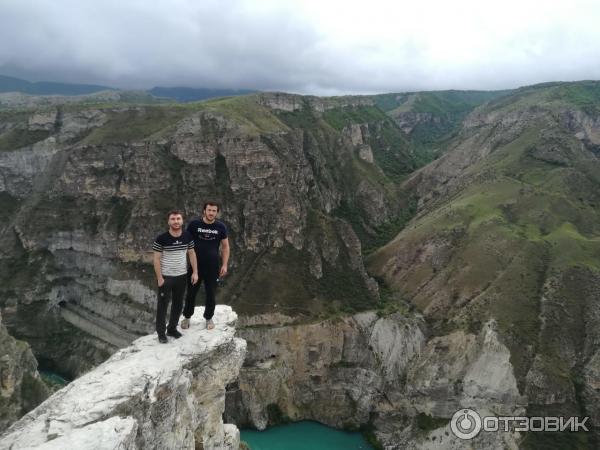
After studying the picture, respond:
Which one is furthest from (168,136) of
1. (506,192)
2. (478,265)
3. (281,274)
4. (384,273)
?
(506,192)

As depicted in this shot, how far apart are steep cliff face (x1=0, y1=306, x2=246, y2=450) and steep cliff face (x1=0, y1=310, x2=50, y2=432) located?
107ft

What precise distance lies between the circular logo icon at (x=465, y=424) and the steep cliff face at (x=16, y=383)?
45697 millimetres

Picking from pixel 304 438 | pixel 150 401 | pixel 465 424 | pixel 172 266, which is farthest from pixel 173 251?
pixel 304 438

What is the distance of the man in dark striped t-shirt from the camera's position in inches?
606

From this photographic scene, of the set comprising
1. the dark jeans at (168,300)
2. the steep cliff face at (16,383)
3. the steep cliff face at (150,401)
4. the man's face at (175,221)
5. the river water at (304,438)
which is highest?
the man's face at (175,221)

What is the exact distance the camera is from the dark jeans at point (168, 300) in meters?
15.8

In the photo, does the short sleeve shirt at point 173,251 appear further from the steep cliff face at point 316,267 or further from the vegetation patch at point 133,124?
the vegetation patch at point 133,124

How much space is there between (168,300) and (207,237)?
2.48 m

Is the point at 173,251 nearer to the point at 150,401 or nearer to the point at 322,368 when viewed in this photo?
the point at 150,401

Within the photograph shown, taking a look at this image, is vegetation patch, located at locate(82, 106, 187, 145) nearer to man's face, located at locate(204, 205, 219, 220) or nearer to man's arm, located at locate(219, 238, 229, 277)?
man's arm, located at locate(219, 238, 229, 277)

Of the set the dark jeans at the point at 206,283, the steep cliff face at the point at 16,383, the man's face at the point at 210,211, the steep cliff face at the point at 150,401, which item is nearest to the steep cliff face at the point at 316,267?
the steep cliff face at the point at 16,383

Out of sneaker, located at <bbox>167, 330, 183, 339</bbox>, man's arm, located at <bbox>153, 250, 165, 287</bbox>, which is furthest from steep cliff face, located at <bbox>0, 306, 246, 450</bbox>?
man's arm, located at <bbox>153, 250, 165, 287</bbox>

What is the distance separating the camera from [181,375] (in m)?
Answer: 14.8

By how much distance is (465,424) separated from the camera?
2360 inches
